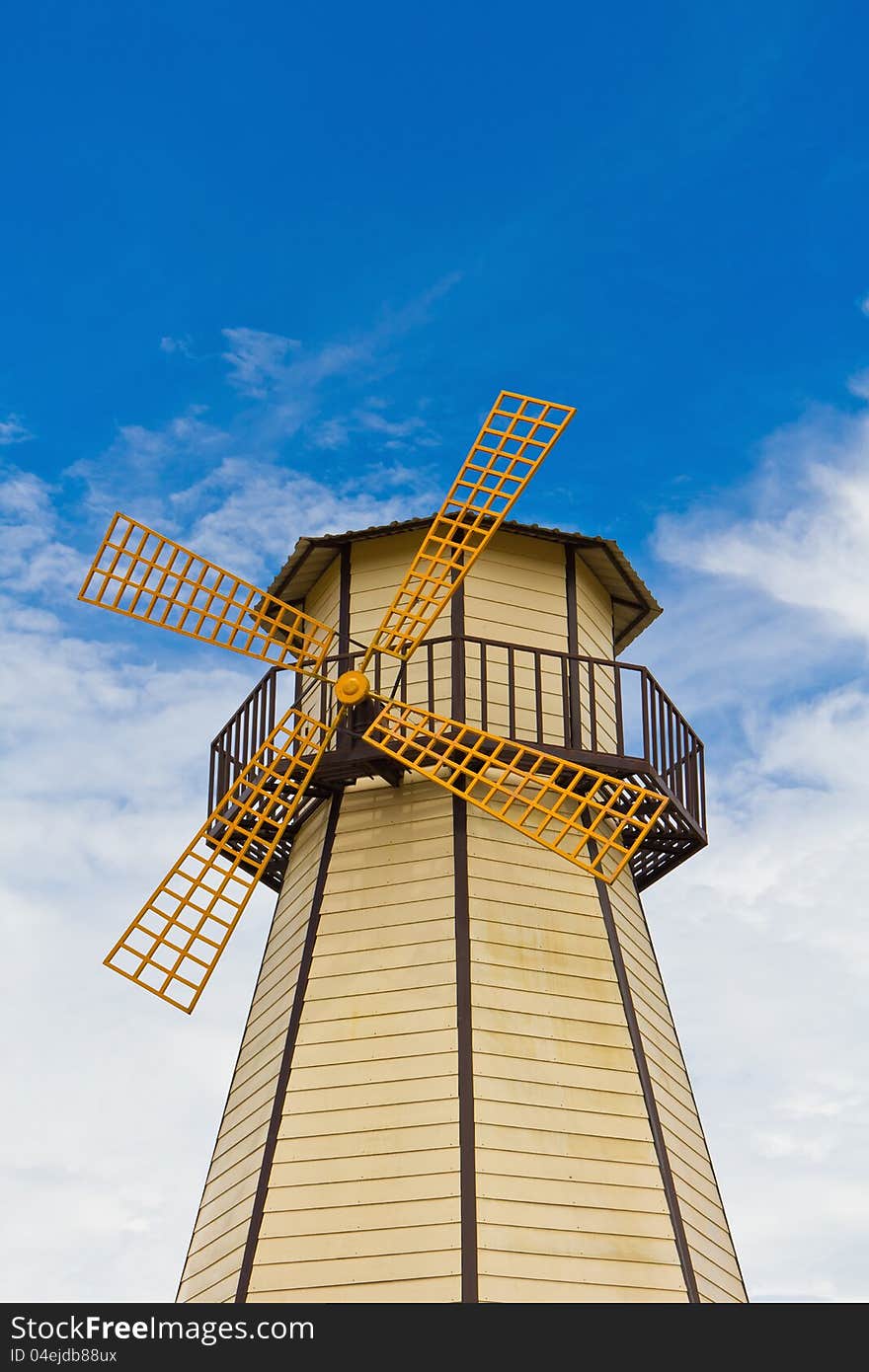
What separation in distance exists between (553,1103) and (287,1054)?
2289mm

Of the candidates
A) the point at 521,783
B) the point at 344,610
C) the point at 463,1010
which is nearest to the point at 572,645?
the point at 521,783

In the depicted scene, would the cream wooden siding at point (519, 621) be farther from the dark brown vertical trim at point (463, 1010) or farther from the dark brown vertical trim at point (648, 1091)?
the dark brown vertical trim at point (648, 1091)

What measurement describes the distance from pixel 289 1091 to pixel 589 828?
11.4 ft

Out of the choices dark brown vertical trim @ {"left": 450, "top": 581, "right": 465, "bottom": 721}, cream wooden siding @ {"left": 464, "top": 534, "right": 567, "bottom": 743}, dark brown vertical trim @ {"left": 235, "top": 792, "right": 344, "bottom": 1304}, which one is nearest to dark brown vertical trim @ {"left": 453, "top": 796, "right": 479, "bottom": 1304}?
dark brown vertical trim @ {"left": 450, "top": 581, "right": 465, "bottom": 721}

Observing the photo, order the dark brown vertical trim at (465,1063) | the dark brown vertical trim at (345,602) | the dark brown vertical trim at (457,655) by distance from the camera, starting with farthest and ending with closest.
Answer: the dark brown vertical trim at (345,602), the dark brown vertical trim at (457,655), the dark brown vertical trim at (465,1063)

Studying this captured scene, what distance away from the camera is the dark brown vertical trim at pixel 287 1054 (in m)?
15.2

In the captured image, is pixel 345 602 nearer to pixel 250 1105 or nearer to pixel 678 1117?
pixel 250 1105

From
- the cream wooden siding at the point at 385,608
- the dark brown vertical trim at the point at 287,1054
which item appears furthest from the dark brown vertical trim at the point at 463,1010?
the dark brown vertical trim at the point at 287,1054

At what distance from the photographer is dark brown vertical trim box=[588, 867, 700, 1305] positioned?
602 inches

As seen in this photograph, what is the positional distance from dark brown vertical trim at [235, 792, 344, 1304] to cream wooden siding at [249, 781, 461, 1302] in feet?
0.21

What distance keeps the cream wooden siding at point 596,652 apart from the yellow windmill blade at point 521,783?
0.78m
